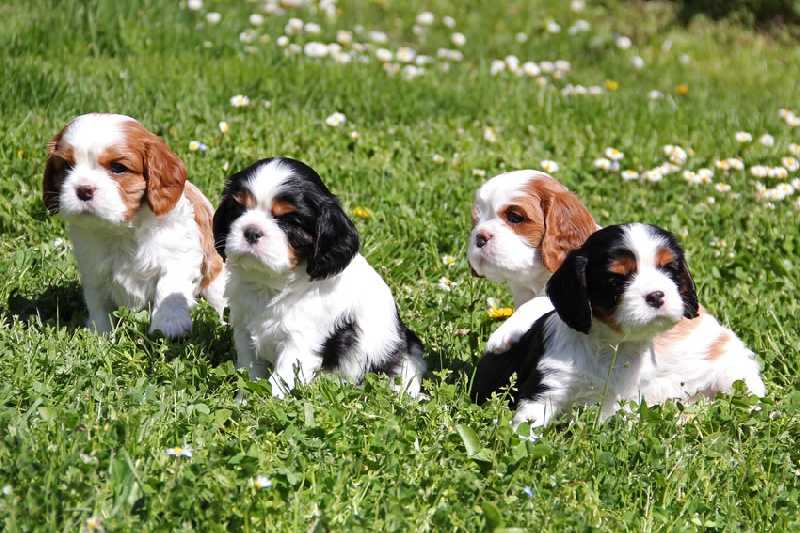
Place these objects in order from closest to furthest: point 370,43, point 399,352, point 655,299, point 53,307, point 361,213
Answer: point 655,299 < point 399,352 < point 53,307 < point 361,213 < point 370,43

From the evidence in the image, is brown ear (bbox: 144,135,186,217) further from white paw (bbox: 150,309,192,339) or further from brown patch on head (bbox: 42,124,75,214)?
white paw (bbox: 150,309,192,339)

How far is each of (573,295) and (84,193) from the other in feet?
7.33

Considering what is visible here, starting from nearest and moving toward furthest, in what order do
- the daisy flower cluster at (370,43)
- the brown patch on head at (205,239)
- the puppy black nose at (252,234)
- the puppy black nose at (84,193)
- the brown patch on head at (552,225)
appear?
the puppy black nose at (252,234), the puppy black nose at (84,193), the brown patch on head at (552,225), the brown patch on head at (205,239), the daisy flower cluster at (370,43)

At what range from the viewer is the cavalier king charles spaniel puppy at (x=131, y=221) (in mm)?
4695

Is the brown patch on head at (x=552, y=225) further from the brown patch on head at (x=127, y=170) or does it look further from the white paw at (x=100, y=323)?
the white paw at (x=100, y=323)

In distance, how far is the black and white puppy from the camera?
4.02 meters

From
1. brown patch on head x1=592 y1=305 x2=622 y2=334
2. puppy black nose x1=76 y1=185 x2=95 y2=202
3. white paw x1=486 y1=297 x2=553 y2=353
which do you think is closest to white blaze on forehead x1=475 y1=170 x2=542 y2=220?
white paw x1=486 y1=297 x2=553 y2=353

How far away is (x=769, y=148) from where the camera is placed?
791cm

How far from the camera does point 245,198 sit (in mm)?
4266

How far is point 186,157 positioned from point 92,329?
5.98 feet

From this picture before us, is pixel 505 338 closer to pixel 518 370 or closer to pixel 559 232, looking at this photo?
pixel 518 370

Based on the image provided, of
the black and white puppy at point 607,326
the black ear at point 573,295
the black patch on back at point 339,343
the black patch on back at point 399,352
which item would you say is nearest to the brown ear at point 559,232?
the black and white puppy at point 607,326

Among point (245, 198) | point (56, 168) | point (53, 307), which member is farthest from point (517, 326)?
point (53, 307)

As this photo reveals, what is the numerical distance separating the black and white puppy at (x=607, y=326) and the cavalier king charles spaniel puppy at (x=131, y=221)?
5.60 feet
